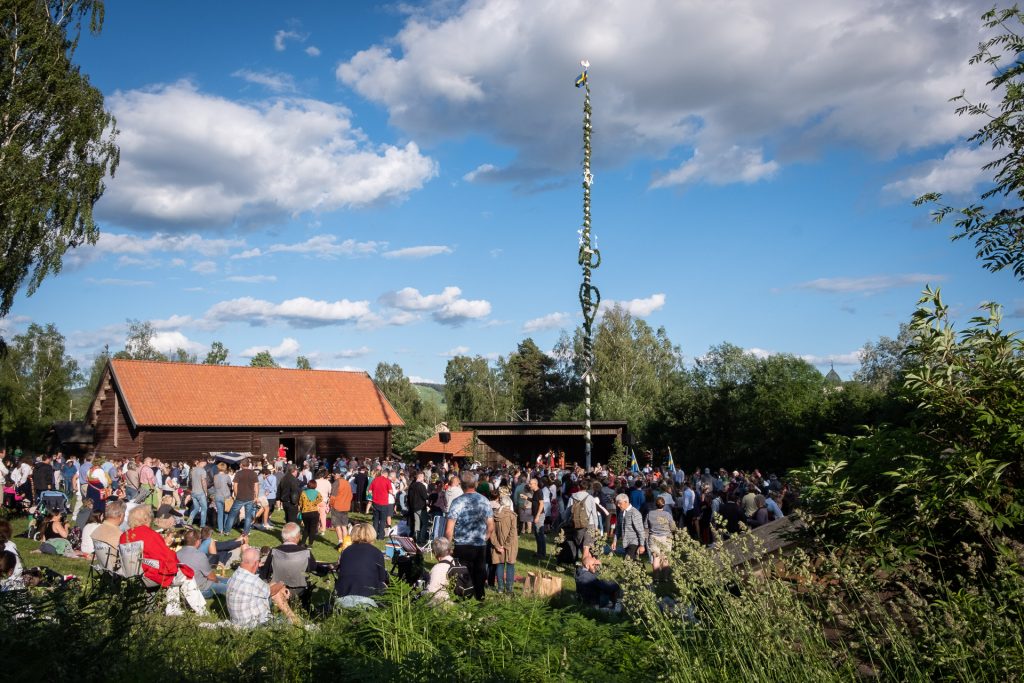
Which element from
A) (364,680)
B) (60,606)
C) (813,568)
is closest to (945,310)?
(813,568)

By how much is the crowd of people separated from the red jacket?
0.01m

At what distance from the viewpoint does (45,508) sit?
15031 mm

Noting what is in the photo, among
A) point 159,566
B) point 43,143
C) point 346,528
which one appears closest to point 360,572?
point 159,566

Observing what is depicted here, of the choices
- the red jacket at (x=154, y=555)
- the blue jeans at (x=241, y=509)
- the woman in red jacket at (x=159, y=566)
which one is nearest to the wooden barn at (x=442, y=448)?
the blue jeans at (x=241, y=509)

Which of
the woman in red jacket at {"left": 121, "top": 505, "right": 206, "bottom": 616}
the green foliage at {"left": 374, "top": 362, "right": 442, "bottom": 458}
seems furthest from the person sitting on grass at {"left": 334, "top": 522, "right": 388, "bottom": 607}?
the green foliage at {"left": 374, "top": 362, "right": 442, "bottom": 458}

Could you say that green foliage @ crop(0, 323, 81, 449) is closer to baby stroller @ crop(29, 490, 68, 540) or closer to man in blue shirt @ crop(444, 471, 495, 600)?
baby stroller @ crop(29, 490, 68, 540)

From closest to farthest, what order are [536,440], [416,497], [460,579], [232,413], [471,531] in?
[460,579]
[471,531]
[416,497]
[232,413]
[536,440]

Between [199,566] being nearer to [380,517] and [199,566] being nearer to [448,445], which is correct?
[380,517]

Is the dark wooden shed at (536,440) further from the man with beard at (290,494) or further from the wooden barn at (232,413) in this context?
the man with beard at (290,494)

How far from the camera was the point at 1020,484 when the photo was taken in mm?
3430

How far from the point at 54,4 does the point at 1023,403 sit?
1089 inches

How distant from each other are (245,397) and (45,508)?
22.6 meters

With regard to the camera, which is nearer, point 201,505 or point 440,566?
point 440,566

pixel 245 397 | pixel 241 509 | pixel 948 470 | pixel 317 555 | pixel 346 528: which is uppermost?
pixel 245 397
